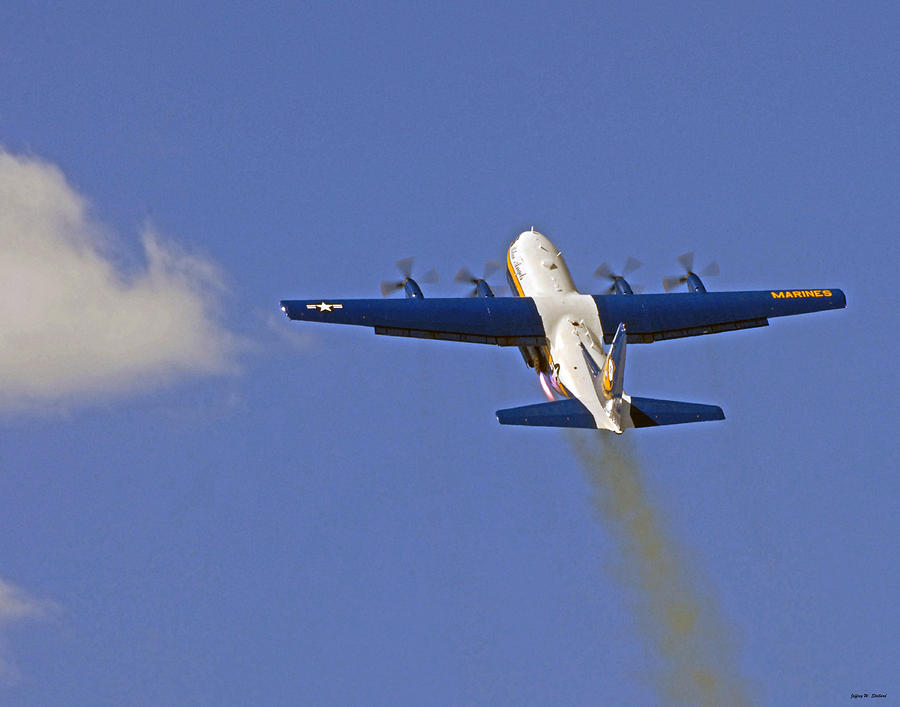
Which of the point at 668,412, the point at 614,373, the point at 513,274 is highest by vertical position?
the point at 513,274

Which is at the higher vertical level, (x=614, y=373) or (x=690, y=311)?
(x=690, y=311)

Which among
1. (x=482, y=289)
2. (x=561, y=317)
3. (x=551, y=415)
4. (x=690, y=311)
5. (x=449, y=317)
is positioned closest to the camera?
(x=551, y=415)

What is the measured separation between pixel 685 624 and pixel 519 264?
2624 centimetres

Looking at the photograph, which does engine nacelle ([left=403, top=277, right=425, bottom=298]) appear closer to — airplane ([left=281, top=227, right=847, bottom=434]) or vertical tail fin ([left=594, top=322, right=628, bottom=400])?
airplane ([left=281, top=227, right=847, bottom=434])

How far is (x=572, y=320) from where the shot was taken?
295 ft

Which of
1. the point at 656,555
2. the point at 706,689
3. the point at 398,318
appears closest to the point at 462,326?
the point at 398,318

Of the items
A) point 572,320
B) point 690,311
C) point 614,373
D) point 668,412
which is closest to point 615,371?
point 614,373

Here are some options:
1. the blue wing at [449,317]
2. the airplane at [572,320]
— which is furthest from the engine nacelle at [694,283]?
the blue wing at [449,317]

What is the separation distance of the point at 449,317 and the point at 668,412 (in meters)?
12.6

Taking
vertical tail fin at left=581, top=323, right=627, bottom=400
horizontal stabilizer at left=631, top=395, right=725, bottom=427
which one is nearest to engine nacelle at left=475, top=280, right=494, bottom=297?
vertical tail fin at left=581, top=323, right=627, bottom=400

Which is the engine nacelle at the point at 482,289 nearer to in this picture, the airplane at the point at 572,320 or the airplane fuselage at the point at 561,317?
the airplane at the point at 572,320

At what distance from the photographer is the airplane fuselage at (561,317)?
84.2 metres

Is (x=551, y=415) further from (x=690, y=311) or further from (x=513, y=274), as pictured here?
(x=513, y=274)

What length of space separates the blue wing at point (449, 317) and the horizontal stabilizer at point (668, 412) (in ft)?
28.8
